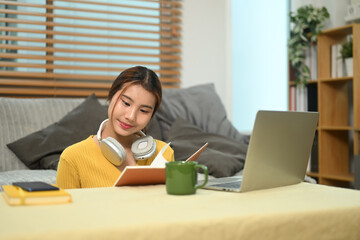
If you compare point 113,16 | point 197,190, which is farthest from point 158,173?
point 113,16

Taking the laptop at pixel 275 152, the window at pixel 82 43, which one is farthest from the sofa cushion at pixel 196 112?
the laptop at pixel 275 152

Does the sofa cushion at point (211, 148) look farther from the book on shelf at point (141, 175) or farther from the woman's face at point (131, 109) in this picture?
the book on shelf at point (141, 175)

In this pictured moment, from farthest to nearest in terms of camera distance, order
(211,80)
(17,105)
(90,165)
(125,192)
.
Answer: (211,80), (17,105), (90,165), (125,192)

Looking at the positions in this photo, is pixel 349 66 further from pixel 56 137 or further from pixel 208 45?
pixel 56 137

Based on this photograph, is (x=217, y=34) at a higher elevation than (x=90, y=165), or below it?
higher

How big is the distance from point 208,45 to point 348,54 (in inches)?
43.7

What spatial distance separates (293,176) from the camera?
1218 millimetres

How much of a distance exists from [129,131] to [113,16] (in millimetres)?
2229

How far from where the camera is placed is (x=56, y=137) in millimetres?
2564

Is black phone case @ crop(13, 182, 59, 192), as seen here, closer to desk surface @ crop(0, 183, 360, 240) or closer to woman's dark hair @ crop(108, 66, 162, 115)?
desk surface @ crop(0, 183, 360, 240)

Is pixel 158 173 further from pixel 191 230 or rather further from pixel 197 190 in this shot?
pixel 191 230

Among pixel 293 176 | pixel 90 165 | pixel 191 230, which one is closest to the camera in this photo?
pixel 191 230

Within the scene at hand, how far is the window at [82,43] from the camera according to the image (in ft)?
10.2

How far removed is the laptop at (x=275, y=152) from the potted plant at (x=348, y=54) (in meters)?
2.37
